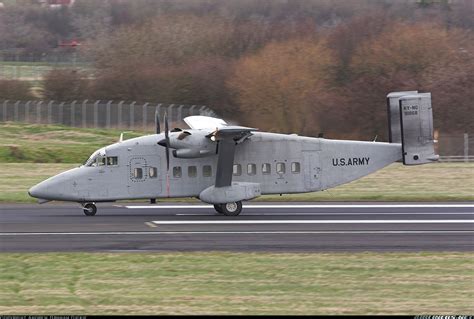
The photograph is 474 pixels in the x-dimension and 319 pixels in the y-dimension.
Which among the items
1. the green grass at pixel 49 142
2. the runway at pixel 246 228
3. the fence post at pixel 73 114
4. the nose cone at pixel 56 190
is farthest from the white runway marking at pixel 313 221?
the fence post at pixel 73 114

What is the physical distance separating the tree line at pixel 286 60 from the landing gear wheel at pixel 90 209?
16585 mm

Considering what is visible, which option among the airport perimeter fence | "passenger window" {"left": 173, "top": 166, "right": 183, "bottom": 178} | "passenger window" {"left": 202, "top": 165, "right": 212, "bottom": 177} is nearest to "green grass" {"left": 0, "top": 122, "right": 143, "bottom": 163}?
the airport perimeter fence

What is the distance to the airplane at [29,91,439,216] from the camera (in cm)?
2714

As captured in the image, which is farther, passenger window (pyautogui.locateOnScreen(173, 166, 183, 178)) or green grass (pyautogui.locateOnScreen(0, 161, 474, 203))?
green grass (pyautogui.locateOnScreen(0, 161, 474, 203))

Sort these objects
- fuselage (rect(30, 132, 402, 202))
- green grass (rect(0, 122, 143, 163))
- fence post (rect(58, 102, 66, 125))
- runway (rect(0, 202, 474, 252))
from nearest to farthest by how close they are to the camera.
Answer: runway (rect(0, 202, 474, 252)) < fuselage (rect(30, 132, 402, 202)) < green grass (rect(0, 122, 143, 163)) < fence post (rect(58, 102, 66, 125))

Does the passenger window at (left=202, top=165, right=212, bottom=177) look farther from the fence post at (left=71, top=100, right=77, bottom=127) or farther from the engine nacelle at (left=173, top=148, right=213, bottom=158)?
the fence post at (left=71, top=100, right=77, bottom=127)

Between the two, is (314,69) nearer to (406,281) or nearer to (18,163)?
(18,163)

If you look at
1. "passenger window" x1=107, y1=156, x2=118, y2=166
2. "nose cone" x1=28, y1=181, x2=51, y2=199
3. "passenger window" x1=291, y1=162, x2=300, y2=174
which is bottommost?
"nose cone" x1=28, y1=181, x2=51, y2=199

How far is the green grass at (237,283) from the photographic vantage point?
15195 mm

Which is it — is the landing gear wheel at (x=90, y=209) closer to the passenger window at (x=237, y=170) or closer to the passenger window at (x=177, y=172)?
the passenger window at (x=177, y=172)

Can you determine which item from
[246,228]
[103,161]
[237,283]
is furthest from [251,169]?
[237,283]

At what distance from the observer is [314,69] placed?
46094 millimetres

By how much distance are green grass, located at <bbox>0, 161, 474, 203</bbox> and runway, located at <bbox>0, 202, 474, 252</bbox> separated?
1.78m

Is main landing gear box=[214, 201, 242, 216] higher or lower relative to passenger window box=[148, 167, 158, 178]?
lower
